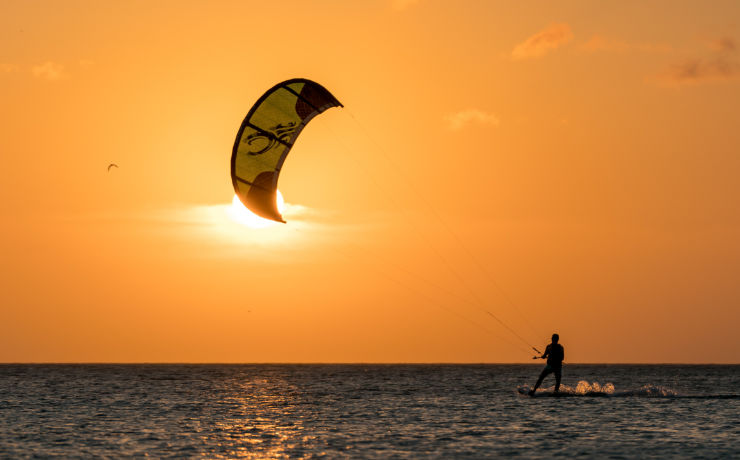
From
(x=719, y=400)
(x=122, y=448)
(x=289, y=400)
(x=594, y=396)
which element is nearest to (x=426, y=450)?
(x=122, y=448)

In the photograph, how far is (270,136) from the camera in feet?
75.4

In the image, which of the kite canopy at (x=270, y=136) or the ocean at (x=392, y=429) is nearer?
the ocean at (x=392, y=429)

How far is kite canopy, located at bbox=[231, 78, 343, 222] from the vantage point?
22.4 m

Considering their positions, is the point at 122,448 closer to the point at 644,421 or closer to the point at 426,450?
the point at 426,450

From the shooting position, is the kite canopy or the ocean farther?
the kite canopy

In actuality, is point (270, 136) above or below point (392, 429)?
above

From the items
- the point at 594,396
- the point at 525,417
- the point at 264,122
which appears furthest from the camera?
the point at 594,396

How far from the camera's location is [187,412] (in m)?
28.5

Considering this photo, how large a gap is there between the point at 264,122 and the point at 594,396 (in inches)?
591

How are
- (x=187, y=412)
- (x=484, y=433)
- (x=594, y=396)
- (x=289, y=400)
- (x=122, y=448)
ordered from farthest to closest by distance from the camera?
1. (x=289, y=400)
2. (x=594, y=396)
3. (x=187, y=412)
4. (x=484, y=433)
5. (x=122, y=448)

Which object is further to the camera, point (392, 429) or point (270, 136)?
point (270, 136)

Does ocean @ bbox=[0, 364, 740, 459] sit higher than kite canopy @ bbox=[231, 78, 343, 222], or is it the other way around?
kite canopy @ bbox=[231, 78, 343, 222]

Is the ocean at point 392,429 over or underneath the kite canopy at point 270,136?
underneath

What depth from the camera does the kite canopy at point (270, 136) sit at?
73.5 feet
